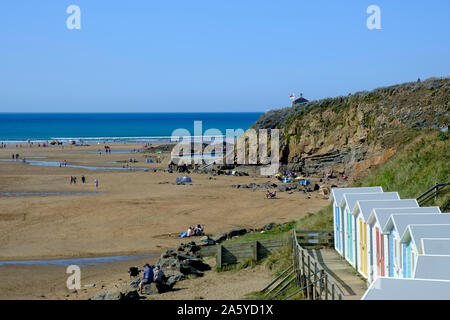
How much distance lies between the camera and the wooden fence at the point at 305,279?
1119 centimetres

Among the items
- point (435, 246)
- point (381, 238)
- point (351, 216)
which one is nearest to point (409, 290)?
point (435, 246)

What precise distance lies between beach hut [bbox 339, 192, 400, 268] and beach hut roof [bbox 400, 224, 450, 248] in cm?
402

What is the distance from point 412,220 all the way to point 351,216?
340cm

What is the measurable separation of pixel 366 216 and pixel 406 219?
1906 mm

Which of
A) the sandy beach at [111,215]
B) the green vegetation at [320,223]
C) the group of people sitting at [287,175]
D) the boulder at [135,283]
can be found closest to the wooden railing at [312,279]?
the green vegetation at [320,223]

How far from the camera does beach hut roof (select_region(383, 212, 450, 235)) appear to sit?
441 inches

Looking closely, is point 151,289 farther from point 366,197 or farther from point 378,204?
point 378,204

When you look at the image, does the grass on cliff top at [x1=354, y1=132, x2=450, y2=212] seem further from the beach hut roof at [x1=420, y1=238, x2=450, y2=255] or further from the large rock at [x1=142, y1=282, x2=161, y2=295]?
the large rock at [x1=142, y1=282, x2=161, y2=295]

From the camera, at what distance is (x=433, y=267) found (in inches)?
327

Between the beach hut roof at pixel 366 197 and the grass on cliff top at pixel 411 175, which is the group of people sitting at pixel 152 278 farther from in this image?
the beach hut roof at pixel 366 197
